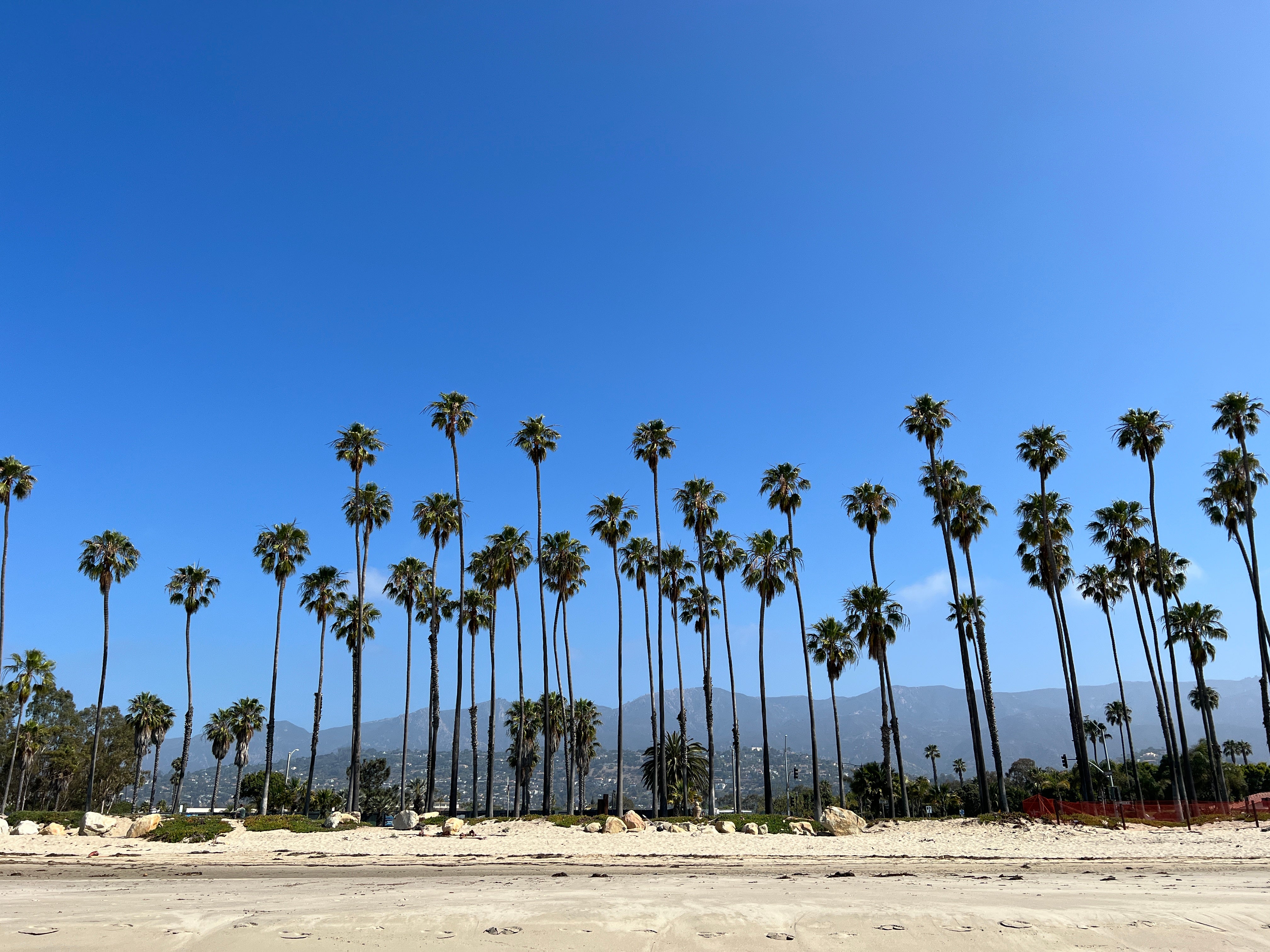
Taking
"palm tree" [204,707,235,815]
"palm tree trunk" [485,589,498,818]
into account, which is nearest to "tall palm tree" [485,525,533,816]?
"palm tree trunk" [485,589,498,818]

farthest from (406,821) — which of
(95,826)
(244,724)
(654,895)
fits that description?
(244,724)

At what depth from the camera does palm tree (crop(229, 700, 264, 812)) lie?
217 ft

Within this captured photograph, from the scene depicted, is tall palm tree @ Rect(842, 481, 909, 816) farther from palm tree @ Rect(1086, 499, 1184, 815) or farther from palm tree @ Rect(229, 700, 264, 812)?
palm tree @ Rect(229, 700, 264, 812)

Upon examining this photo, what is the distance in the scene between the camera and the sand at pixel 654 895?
→ 1098 centimetres

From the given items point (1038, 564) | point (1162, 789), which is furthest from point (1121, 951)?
point (1162, 789)

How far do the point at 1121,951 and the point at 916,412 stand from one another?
127 ft

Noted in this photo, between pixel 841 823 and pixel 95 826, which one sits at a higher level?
pixel 95 826

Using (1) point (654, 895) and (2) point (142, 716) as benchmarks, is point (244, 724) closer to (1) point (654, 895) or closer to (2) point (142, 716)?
(2) point (142, 716)

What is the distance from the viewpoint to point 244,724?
2640 inches

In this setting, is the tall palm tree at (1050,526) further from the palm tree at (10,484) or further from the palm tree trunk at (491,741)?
the palm tree at (10,484)

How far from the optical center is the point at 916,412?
45.8 meters

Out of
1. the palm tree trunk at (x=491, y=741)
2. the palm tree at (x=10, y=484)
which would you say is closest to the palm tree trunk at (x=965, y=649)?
the palm tree trunk at (x=491, y=741)

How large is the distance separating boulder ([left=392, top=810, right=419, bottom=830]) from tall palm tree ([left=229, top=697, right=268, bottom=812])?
1470 inches

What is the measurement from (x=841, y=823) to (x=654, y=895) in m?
23.3
